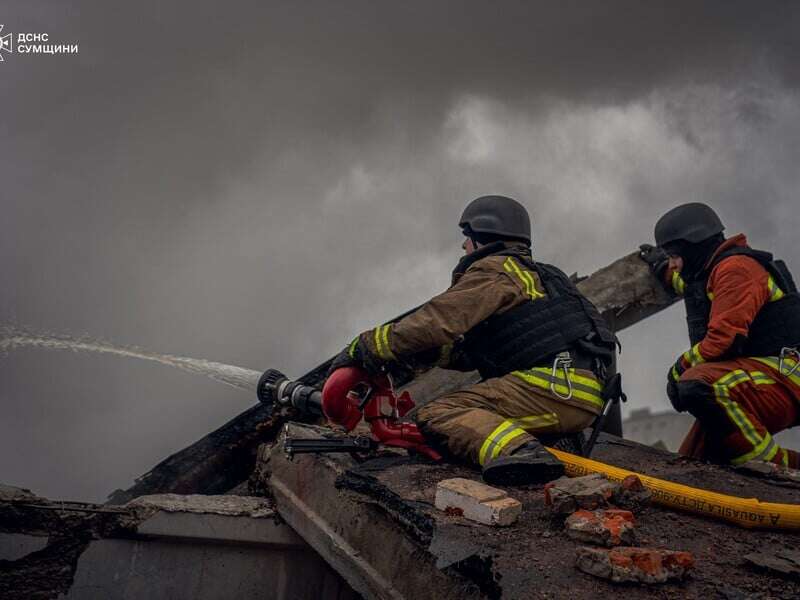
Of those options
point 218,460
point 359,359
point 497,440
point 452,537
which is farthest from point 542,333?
point 218,460

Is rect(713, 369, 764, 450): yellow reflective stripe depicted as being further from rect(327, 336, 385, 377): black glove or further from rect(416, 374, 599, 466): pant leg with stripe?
rect(327, 336, 385, 377): black glove

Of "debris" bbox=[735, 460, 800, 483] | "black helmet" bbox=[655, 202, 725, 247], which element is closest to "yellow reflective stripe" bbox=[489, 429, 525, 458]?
"debris" bbox=[735, 460, 800, 483]

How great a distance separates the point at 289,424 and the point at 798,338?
11.1 ft

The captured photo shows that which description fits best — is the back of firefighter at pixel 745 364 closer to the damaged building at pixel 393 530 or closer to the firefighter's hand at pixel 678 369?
the firefighter's hand at pixel 678 369

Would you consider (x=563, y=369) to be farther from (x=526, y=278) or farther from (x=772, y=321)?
(x=772, y=321)

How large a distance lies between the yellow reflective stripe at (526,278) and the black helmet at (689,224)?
6.76 ft

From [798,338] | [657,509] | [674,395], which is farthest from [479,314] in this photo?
[798,338]

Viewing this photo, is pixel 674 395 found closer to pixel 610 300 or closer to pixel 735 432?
pixel 735 432

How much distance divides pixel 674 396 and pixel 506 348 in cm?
177

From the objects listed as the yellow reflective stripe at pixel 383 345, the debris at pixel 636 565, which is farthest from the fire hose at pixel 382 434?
the debris at pixel 636 565

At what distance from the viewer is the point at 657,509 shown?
9.12 ft

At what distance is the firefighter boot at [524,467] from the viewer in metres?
2.80

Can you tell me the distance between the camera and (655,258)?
626 cm

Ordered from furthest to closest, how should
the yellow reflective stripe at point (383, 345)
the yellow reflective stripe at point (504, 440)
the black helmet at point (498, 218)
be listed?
the black helmet at point (498, 218)
the yellow reflective stripe at point (383, 345)
the yellow reflective stripe at point (504, 440)
